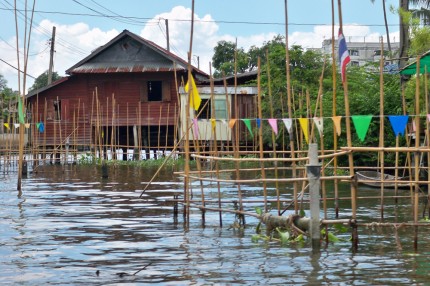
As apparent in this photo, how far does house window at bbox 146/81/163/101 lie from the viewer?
109 feet

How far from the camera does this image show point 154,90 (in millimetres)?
33531

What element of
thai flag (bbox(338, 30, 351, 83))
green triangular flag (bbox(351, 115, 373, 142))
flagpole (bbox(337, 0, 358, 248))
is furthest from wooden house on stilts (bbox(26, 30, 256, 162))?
flagpole (bbox(337, 0, 358, 248))

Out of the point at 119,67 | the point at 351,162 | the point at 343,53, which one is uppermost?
the point at 119,67

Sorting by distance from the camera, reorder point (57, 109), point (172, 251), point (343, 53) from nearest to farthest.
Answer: point (172, 251) < point (343, 53) < point (57, 109)

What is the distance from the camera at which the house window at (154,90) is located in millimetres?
33125

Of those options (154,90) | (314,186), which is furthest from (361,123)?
(154,90)

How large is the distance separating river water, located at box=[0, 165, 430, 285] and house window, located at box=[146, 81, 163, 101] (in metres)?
19.0

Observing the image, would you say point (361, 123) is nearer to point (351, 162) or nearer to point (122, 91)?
point (351, 162)

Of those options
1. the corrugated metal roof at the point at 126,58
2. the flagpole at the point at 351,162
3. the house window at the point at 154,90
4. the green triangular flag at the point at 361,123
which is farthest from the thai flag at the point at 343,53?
the house window at the point at 154,90

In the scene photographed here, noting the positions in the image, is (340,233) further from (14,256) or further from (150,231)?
(14,256)

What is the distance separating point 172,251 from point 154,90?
24828 mm

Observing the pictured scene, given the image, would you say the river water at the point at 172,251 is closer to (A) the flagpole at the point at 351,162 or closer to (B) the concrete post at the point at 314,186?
(A) the flagpole at the point at 351,162

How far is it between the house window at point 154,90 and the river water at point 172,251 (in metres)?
19.0

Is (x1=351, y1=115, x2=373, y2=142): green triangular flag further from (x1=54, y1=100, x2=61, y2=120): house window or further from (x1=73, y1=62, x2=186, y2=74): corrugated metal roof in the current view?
(x1=54, y1=100, x2=61, y2=120): house window
